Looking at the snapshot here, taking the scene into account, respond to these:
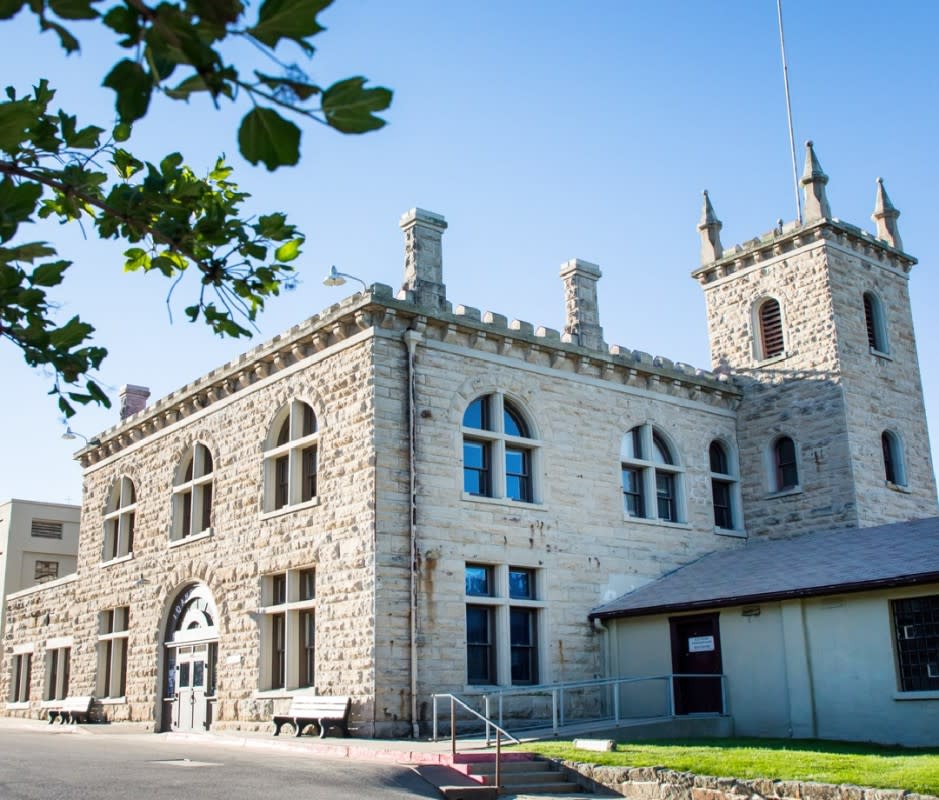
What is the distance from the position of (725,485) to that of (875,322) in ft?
19.0

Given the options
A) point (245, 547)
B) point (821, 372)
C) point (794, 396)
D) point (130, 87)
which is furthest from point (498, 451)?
point (130, 87)

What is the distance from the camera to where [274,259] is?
500 cm

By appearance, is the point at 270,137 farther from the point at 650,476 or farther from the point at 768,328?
the point at 768,328

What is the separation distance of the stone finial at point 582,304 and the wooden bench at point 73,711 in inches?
613

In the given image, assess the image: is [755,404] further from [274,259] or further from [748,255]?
[274,259]

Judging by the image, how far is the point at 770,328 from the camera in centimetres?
2792

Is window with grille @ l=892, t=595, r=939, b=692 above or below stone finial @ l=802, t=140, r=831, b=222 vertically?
below

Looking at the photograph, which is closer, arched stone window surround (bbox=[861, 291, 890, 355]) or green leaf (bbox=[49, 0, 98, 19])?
green leaf (bbox=[49, 0, 98, 19])

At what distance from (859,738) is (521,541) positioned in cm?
712

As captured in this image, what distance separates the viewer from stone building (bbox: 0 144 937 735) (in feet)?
67.4

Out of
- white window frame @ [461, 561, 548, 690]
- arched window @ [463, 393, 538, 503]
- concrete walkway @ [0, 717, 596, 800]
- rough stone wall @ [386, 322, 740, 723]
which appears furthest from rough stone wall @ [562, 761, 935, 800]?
arched window @ [463, 393, 538, 503]

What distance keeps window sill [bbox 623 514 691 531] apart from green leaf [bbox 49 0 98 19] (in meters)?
21.8

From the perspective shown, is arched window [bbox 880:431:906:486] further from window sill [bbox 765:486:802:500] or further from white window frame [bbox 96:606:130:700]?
white window frame [bbox 96:606:130:700]

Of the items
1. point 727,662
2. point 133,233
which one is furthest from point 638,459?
point 133,233
